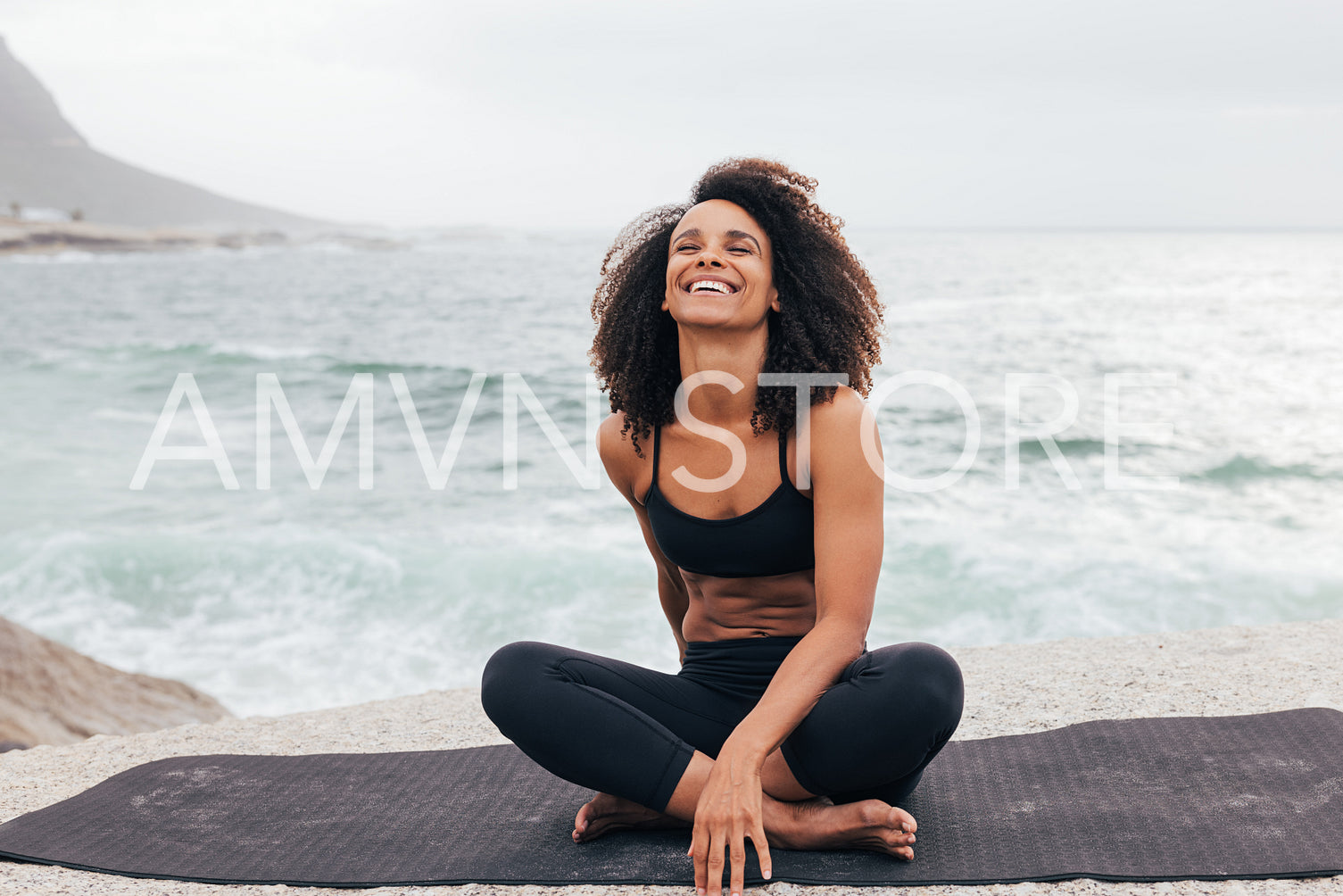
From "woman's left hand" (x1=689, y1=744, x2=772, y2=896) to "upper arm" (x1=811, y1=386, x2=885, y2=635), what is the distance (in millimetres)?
394

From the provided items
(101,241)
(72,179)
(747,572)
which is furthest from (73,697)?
(72,179)

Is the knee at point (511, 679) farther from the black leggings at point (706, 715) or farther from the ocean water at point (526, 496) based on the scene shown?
the ocean water at point (526, 496)

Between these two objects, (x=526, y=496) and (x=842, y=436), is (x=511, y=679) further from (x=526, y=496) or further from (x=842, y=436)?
(x=526, y=496)

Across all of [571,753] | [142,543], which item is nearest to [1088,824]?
[571,753]

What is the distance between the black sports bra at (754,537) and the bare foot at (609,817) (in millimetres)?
572

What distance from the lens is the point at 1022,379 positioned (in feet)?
53.1

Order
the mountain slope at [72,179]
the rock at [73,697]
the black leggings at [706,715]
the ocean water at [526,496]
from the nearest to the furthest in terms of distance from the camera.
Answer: the black leggings at [706,715]
the rock at [73,697]
the ocean water at [526,496]
the mountain slope at [72,179]

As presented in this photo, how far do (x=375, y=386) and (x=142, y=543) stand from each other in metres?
8.26

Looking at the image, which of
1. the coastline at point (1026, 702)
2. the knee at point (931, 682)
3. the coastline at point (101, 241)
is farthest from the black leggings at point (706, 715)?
the coastline at point (101, 241)

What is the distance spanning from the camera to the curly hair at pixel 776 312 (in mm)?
2449

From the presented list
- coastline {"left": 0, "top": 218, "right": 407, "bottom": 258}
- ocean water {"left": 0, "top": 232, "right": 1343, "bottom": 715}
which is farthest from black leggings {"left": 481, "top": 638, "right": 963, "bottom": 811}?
coastline {"left": 0, "top": 218, "right": 407, "bottom": 258}

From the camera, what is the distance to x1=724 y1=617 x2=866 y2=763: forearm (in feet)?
6.75

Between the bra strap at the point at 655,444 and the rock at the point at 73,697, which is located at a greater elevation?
the bra strap at the point at 655,444

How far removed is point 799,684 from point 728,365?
2.53 ft
